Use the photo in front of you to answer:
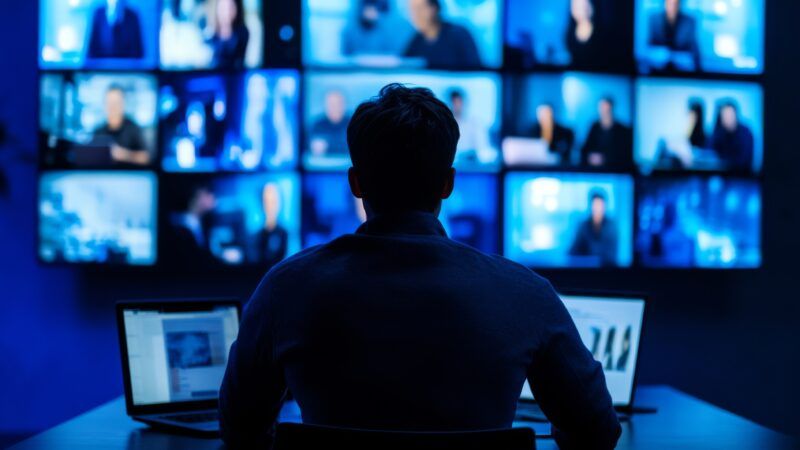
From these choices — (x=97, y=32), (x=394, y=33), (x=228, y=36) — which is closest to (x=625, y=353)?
(x=394, y=33)

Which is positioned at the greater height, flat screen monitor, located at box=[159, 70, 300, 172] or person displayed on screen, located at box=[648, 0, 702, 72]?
person displayed on screen, located at box=[648, 0, 702, 72]

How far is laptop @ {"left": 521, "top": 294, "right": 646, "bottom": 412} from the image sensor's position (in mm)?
2150

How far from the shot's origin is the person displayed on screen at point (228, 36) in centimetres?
282

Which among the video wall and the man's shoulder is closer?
the man's shoulder

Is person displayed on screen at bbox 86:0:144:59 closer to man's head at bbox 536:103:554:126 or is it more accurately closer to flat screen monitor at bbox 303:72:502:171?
flat screen monitor at bbox 303:72:502:171

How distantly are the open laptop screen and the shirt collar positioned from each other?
0.94m

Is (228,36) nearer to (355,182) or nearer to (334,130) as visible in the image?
(334,130)

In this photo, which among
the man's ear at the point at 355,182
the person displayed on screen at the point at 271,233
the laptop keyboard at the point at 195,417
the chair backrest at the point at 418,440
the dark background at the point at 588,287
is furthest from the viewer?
the dark background at the point at 588,287

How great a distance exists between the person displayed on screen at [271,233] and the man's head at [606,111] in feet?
3.65

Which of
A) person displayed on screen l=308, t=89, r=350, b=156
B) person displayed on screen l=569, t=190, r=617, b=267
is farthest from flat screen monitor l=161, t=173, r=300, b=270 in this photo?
person displayed on screen l=569, t=190, r=617, b=267

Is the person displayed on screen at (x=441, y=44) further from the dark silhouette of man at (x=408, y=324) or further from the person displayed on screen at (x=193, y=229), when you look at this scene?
the dark silhouette of man at (x=408, y=324)

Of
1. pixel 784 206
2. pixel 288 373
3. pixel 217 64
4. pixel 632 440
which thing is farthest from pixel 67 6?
pixel 784 206

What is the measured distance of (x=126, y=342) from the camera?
6.59 ft

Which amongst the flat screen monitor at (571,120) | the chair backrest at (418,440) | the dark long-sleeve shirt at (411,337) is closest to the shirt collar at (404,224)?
the dark long-sleeve shirt at (411,337)
